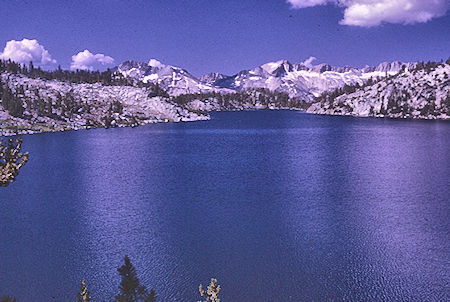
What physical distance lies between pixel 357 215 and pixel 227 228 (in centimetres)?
2020

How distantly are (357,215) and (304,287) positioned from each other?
23.3 metres

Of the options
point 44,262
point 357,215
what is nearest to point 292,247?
point 357,215

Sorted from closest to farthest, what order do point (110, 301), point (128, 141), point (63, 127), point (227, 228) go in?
point (110, 301) → point (227, 228) → point (128, 141) → point (63, 127)

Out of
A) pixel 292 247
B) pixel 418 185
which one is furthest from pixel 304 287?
pixel 418 185

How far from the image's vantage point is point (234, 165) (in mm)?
93250

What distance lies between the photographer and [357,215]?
173 feet

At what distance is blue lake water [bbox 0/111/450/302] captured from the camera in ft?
112

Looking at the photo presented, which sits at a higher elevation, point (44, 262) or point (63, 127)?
point (63, 127)

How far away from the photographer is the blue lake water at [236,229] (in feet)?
112

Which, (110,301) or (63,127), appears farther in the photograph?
(63,127)

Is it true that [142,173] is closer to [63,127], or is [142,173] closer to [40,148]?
[40,148]

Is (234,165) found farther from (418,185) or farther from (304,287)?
(304,287)

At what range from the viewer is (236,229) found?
47.6 meters

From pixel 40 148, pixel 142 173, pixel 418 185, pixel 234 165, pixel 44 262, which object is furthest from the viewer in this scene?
pixel 40 148
